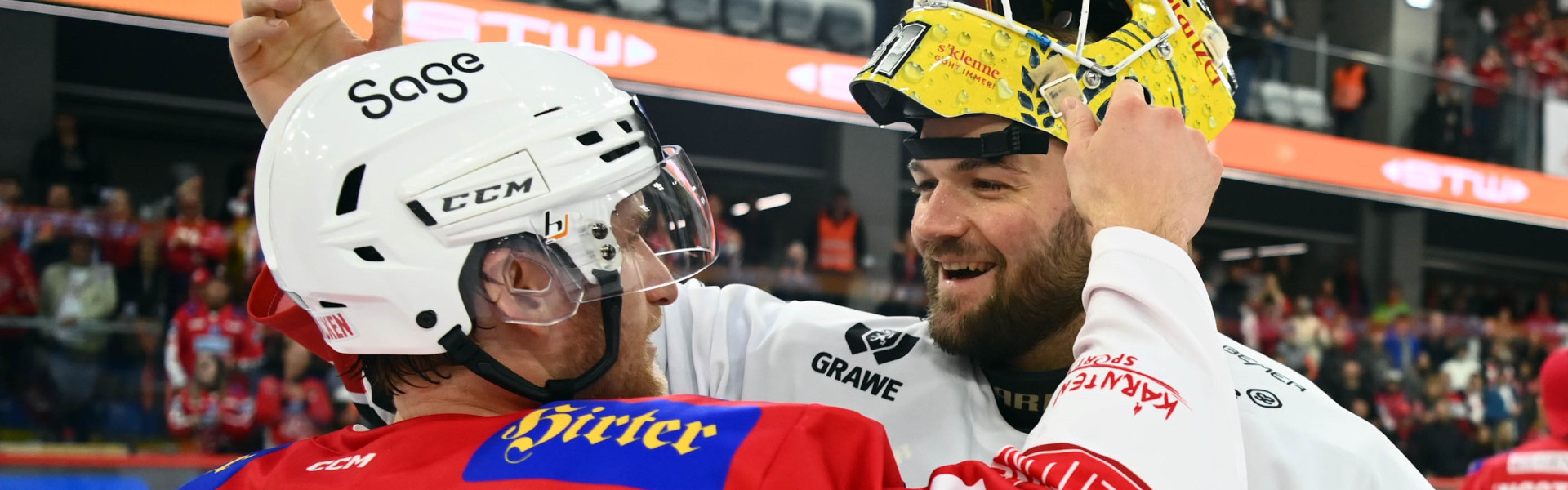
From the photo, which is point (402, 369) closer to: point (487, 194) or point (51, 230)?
point (487, 194)

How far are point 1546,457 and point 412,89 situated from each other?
3834mm

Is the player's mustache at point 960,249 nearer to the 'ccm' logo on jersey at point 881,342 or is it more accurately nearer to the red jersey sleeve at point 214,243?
the 'ccm' logo on jersey at point 881,342

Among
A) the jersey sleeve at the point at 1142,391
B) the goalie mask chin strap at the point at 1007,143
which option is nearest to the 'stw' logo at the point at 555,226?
the jersey sleeve at the point at 1142,391

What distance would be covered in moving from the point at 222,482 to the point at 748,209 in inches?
351

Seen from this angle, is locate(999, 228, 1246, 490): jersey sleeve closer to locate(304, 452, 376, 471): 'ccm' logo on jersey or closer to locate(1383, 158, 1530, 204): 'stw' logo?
locate(304, 452, 376, 471): 'ccm' logo on jersey

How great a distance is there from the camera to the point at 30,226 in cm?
616

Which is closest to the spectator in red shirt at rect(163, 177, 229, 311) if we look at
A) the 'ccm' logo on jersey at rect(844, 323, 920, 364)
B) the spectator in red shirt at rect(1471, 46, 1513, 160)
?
the 'ccm' logo on jersey at rect(844, 323, 920, 364)

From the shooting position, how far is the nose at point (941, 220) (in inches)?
80.0

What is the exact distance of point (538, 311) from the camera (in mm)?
1567

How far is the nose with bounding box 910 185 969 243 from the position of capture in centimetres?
203

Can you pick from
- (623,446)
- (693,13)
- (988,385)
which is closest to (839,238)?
(693,13)

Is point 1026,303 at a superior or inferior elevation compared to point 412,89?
inferior

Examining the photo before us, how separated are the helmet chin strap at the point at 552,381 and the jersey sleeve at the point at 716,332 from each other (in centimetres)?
54

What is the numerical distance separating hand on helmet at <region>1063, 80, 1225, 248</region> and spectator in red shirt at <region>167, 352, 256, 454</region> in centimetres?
547
